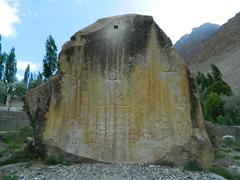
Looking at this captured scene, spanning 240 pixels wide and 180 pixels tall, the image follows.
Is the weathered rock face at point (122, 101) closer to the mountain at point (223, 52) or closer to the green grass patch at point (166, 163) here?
the green grass patch at point (166, 163)

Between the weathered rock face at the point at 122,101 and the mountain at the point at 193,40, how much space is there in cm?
12152

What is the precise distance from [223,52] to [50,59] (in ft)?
246

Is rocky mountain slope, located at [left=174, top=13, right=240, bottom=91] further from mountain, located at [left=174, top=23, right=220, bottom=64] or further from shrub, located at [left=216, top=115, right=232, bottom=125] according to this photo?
shrub, located at [left=216, top=115, right=232, bottom=125]

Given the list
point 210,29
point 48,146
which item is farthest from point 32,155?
point 210,29

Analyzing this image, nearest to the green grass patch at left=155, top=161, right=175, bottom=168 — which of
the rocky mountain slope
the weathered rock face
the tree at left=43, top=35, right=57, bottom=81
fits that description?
the weathered rock face

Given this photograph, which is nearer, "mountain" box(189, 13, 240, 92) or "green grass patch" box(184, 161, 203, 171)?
"green grass patch" box(184, 161, 203, 171)

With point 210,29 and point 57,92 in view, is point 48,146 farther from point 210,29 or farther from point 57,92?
point 210,29

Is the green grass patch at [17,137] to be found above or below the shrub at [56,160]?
above

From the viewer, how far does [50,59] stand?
148ft

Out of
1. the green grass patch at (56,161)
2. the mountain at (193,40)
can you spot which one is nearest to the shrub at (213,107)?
the green grass patch at (56,161)

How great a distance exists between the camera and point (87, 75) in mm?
11391

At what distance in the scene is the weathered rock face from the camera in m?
10.9

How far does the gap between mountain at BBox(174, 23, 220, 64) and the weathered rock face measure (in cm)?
12152

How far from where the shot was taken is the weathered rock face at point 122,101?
10.9m
